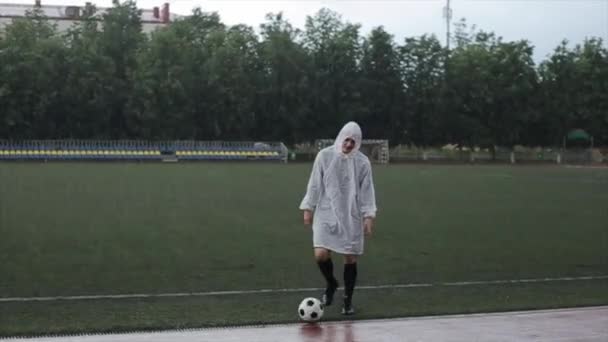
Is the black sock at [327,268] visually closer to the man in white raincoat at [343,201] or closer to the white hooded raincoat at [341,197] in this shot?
the man in white raincoat at [343,201]

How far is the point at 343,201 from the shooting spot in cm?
898

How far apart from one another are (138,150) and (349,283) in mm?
56253

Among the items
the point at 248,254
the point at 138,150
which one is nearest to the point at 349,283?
the point at 248,254

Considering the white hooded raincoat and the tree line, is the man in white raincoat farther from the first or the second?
the tree line

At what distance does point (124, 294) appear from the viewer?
10070 mm

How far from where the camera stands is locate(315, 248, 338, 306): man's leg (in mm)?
9016

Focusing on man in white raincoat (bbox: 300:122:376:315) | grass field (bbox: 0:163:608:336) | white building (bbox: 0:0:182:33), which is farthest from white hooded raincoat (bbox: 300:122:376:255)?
white building (bbox: 0:0:182:33)

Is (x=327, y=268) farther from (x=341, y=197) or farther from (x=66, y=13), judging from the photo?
(x=66, y=13)

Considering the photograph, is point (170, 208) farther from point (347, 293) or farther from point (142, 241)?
point (347, 293)

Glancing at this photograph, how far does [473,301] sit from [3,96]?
2299 inches

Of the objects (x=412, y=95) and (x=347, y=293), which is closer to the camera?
(x=347, y=293)

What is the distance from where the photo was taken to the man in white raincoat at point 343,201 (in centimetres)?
892

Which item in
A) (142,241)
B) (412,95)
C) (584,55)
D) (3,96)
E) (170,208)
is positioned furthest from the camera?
(584,55)

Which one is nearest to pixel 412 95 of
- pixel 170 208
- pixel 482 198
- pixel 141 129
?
pixel 141 129
